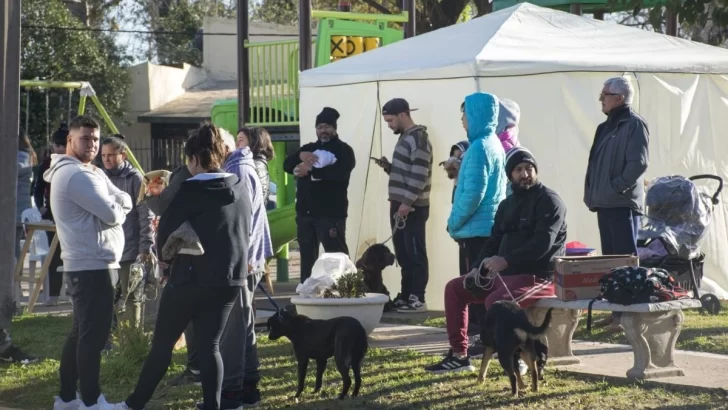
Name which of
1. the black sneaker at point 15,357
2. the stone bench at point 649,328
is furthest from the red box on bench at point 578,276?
the black sneaker at point 15,357

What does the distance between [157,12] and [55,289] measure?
36168 mm

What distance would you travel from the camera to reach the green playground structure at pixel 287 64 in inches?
633

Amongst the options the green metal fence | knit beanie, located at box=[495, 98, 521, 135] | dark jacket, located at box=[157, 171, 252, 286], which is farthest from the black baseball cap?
the green metal fence

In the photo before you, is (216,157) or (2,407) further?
(2,407)

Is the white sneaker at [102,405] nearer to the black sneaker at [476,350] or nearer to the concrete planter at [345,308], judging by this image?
the concrete planter at [345,308]

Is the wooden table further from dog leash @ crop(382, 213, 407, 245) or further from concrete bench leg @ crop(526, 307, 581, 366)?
concrete bench leg @ crop(526, 307, 581, 366)

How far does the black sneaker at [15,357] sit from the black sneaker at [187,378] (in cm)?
173

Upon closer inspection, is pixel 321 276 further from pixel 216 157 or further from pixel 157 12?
pixel 157 12

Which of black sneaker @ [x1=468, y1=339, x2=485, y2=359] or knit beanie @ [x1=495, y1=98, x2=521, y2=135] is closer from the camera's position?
black sneaker @ [x1=468, y1=339, x2=485, y2=359]

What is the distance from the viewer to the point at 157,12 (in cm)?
4788

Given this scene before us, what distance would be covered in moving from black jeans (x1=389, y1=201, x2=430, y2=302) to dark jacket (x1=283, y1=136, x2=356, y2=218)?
517mm

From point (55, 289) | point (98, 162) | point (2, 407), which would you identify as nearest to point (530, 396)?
point (2, 407)

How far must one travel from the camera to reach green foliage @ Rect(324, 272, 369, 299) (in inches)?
350

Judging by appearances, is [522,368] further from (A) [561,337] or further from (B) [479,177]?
(B) [479,177]
